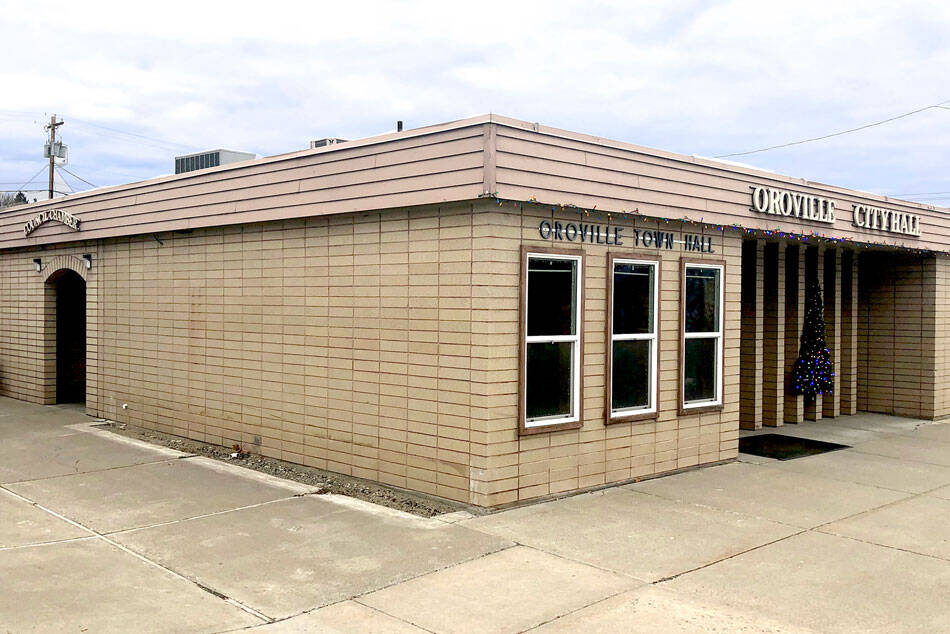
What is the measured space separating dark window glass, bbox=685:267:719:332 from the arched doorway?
1125 centimetres

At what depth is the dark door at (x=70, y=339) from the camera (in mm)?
15430

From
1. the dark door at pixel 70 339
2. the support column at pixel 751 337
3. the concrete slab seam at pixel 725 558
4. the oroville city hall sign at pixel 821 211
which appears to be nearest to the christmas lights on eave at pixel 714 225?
the oroville city hall sign at pixel 821 211

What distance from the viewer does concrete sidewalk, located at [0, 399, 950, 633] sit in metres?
5.40

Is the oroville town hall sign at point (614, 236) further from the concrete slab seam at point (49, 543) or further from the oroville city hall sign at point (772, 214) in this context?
the concrete slab seam at point (49, 543)

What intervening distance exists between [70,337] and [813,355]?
13.5 m

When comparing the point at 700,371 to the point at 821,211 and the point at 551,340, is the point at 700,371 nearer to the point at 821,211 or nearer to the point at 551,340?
the point at 551,340

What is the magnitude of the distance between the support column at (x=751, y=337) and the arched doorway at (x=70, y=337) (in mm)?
11861

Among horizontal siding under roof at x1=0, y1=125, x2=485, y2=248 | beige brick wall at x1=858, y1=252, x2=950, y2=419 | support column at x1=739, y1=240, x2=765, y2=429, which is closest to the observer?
horizontal siding under roof at x1=0, y1=125, x2=485, y2=248

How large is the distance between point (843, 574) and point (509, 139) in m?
4.55

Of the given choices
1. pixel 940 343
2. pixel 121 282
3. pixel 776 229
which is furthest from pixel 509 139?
pixel 940 343

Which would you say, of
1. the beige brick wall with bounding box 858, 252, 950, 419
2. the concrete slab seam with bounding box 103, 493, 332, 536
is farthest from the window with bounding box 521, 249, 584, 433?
the beige brick wall with bounding box 858, 252, 950, 419

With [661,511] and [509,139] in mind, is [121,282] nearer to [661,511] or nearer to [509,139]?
[509,139]

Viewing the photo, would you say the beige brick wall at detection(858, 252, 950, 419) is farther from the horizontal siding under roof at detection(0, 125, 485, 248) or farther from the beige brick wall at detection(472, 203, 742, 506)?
the horizontal siding under roof at detection(0, 125, 485, 248)

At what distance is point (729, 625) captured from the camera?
17.3ft
